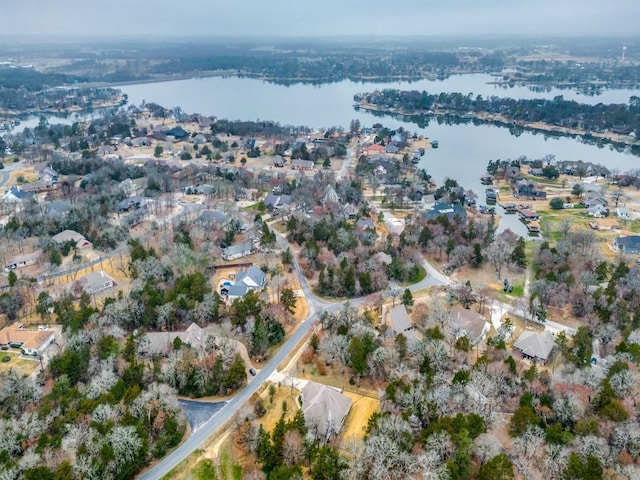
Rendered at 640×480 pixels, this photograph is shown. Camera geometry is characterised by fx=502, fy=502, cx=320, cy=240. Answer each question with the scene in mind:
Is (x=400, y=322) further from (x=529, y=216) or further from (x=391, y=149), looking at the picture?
(x=391, y=149)

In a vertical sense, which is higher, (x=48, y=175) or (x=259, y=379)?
(x=48, y=175)

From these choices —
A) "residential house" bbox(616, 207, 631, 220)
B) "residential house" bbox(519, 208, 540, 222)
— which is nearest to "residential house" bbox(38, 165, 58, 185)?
"residential house" bbox(519, 208, 540, 222)

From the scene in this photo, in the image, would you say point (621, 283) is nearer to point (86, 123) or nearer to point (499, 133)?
point (499, 133)

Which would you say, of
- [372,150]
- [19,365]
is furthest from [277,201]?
[19,365]

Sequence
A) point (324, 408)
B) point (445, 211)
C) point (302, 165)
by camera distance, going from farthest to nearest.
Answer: point (302, 165)
point (445, 211)
point (324, 408)

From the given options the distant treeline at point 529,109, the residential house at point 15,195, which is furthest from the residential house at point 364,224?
the distant treeline at point 529,109
